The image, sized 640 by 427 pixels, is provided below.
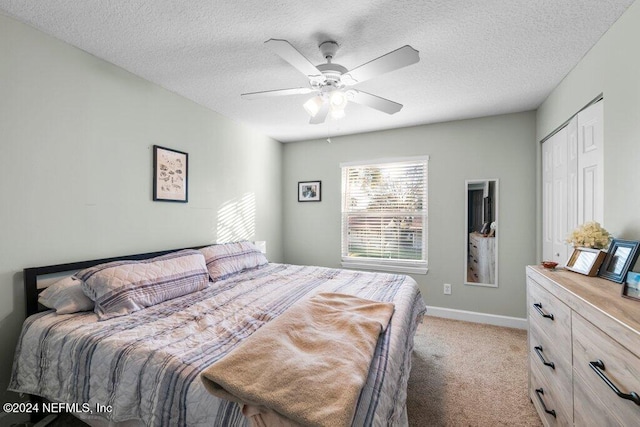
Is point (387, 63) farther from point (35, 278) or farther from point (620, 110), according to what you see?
point (35, 278)

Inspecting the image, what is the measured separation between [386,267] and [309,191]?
1624 mm

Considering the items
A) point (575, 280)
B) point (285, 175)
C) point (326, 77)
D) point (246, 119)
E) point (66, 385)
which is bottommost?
point (66, 385)

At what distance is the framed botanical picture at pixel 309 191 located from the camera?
4.24 meters

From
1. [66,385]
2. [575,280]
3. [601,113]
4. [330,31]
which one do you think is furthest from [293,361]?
[601,113]

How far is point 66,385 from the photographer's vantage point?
1.41 m

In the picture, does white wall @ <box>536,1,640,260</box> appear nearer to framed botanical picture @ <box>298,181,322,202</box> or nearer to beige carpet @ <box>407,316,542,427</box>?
beige carpet @ <box>407,316,542,427</box>

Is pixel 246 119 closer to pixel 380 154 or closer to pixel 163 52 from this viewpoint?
pixel 163 52

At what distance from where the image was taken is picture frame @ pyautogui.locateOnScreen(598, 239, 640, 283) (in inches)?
52.7

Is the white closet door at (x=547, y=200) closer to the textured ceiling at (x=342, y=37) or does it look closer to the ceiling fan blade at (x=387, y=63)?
the textured ceiling at (x=342, y=37)

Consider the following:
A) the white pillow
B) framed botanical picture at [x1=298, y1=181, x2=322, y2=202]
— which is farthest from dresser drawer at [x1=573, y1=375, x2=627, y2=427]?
framed botanical picture at [x1=298, y1=181, x2=322, y2=202]

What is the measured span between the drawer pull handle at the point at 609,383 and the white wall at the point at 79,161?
292 cm

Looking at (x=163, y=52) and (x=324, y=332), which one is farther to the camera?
(x=163, y=52)

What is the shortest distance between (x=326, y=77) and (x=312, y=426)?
1.94m

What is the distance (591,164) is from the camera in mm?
2041
